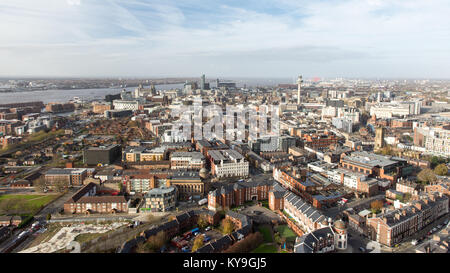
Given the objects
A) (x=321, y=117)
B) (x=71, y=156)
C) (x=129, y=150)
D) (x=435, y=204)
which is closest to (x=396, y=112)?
(x=321, y=117)

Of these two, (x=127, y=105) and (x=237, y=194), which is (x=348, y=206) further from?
(x=127, y=105)

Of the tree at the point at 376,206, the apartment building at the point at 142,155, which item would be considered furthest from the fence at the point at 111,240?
the tree at the point at 376,206

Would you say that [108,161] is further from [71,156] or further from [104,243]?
[104,243]

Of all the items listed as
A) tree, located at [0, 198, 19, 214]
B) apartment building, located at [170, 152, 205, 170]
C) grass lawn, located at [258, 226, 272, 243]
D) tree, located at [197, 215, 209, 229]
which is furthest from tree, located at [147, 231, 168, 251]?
apartment building, located at [170, 152, 205, 170]

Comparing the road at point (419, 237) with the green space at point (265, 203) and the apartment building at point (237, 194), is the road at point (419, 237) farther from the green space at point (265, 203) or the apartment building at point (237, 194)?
the apartment building at point (237, 194)

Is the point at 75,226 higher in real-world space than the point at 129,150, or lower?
→ lower

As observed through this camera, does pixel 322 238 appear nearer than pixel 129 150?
Yes
